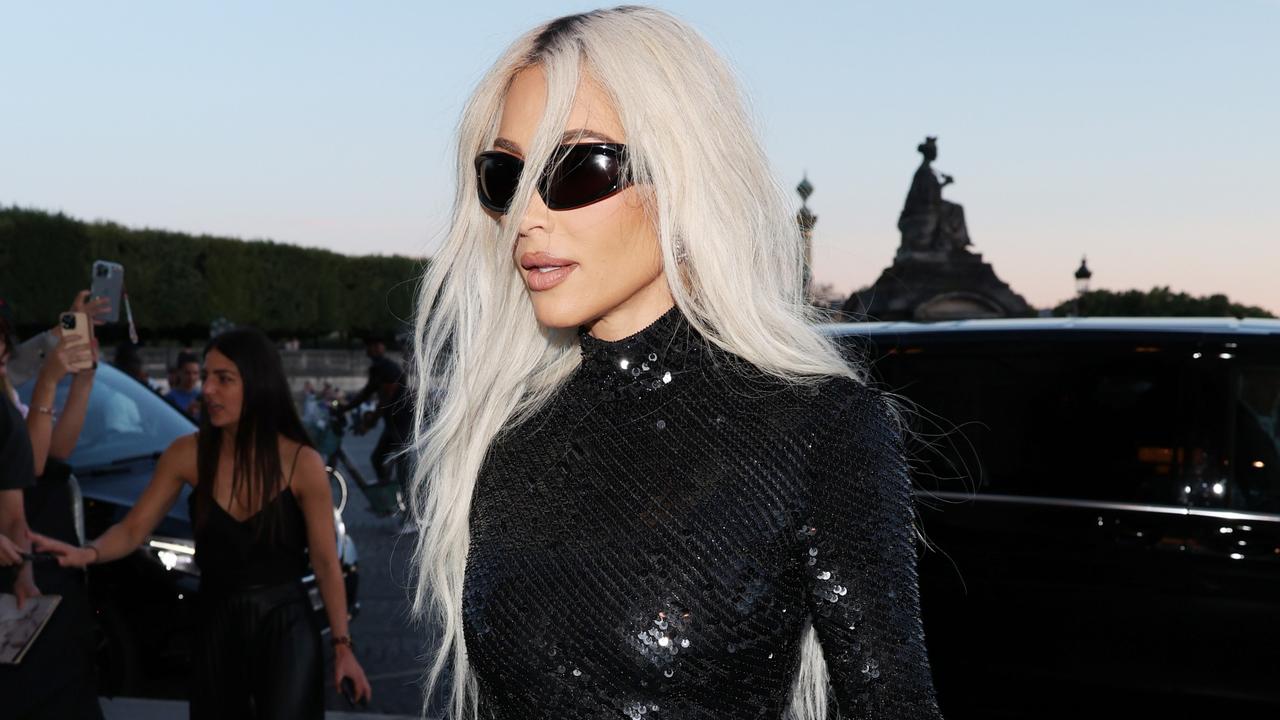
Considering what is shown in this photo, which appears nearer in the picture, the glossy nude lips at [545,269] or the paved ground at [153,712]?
the glossy nude lips at [545,269]

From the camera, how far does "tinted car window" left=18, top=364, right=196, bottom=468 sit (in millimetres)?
6684

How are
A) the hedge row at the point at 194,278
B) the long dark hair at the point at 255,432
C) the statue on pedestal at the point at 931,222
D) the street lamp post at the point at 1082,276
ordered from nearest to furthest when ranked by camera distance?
the long dark hair at the point at 255,432, the street lamp post at the point at 1082,276, the statue on pedestal at the point at 931,222, the hedge row at the point at 194,278

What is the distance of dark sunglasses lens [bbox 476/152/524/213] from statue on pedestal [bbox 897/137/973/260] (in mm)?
40625

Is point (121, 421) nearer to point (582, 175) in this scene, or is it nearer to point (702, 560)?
point (582, 175)

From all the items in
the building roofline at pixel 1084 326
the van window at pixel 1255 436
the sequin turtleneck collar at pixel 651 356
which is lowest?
the van window at pixel 1255 436

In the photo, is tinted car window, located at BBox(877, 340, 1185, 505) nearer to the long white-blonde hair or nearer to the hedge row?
the long white-blonde hair

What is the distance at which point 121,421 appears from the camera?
6973 mm

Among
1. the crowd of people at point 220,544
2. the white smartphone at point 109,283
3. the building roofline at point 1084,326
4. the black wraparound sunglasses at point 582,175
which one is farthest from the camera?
the white smartphone at point 109,283

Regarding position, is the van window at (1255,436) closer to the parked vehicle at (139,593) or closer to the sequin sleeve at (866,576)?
the sequin sleeve at (866,576)

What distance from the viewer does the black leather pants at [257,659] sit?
12.9ft

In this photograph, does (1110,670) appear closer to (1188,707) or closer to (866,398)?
(1188,707)

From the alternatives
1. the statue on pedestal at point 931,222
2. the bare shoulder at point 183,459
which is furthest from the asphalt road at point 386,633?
the statue on pedestal at point 931,222

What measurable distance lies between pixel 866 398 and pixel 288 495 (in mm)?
3105

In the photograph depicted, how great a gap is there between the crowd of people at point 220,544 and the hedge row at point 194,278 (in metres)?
41.0
